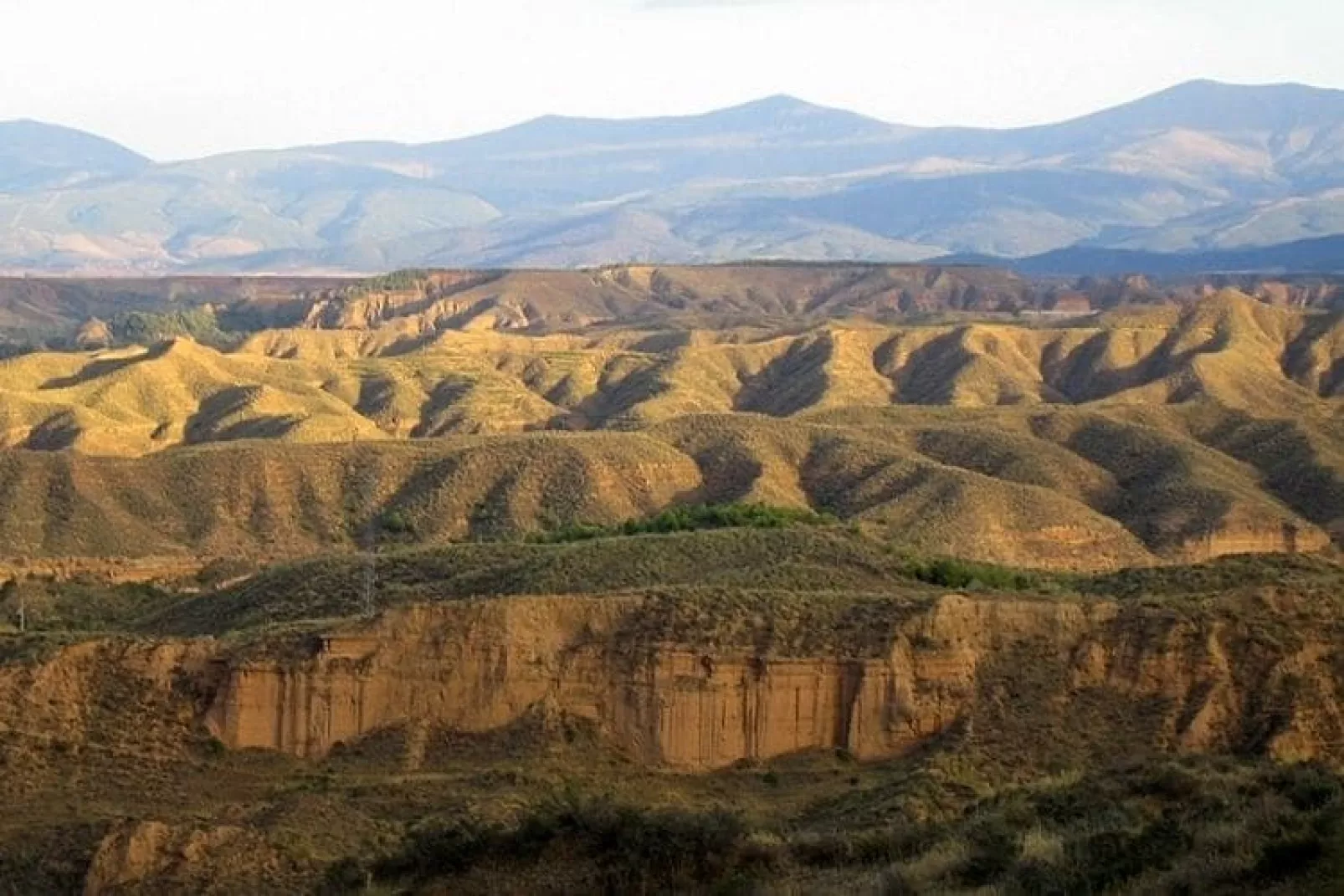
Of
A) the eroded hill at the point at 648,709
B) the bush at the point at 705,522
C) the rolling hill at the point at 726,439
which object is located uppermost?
the eroded hill at the point at 648,709

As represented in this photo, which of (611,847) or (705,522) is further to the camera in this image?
(705,522)

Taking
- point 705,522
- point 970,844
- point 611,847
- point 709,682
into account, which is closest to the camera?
point 970,844

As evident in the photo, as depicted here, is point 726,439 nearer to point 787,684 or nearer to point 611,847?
point 787,684

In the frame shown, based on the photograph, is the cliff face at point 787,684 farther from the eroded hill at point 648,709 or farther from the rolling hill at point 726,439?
the rolling hill at point 726,439

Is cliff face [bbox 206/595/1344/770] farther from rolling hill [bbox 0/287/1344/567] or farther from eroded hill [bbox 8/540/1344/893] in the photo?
rolling hill [bbox 0/287/1344/567]

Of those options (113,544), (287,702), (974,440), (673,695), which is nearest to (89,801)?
(287,702)

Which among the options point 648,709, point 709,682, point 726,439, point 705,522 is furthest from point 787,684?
point 726,439

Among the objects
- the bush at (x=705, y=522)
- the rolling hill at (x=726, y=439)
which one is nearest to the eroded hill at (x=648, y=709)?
the bush at (x=705, y=522)

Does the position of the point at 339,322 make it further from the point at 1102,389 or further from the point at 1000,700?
the point at 1000,700

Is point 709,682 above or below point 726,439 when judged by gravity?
above

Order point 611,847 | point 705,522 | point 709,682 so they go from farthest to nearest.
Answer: point 705,522 < point 709,682 < point 611,847
